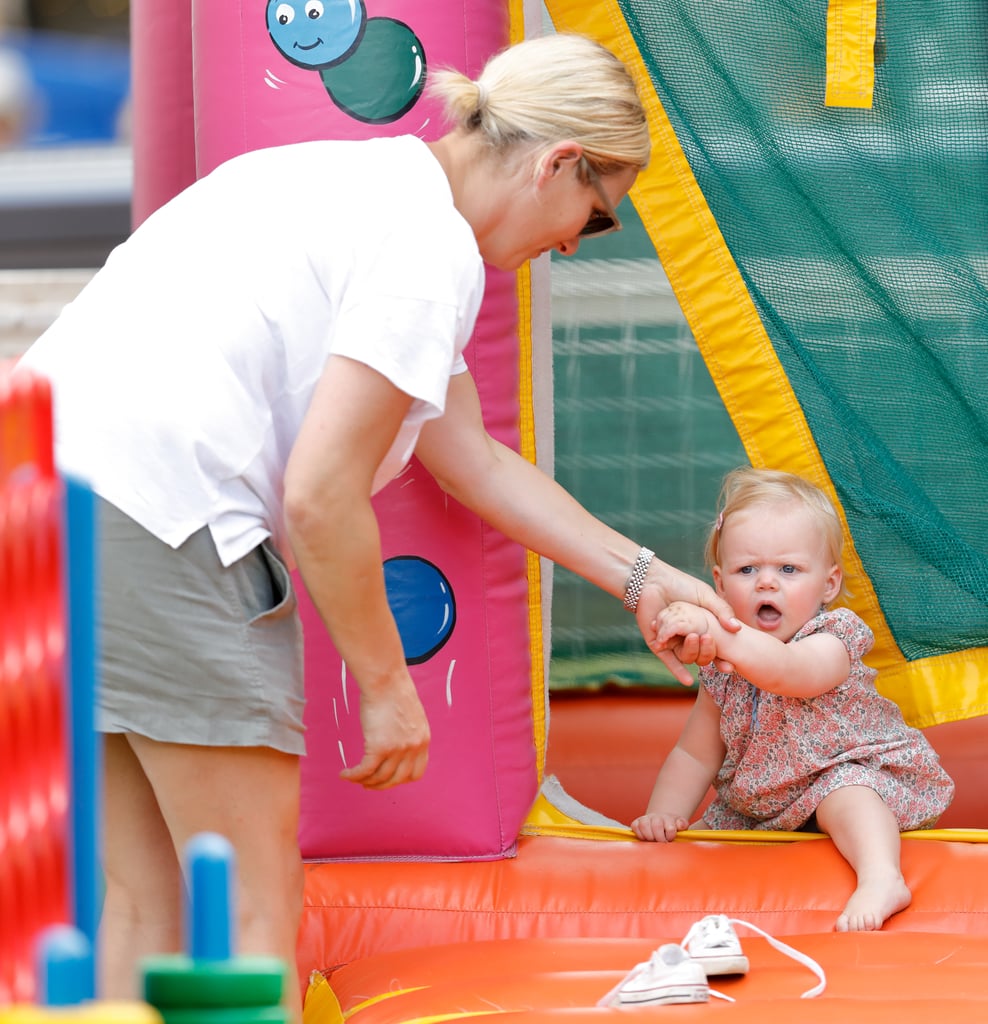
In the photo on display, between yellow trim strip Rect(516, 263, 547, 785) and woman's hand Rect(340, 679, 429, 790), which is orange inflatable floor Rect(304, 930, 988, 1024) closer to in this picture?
woman's hand Rect(340, 679, 429, 790)

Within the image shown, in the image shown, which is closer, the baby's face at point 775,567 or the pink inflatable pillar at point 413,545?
the pink inflatable pillar at point 413,545

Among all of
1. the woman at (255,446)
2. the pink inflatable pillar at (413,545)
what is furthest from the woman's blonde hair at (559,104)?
the pink inflatable pillar at (413,545)

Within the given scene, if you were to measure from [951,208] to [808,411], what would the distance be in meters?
0.31

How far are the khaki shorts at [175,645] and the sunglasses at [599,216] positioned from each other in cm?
43

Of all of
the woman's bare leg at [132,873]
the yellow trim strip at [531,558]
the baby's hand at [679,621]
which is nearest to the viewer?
the woman's bare leg at [132,873]

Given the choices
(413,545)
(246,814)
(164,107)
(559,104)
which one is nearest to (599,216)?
(559,104)

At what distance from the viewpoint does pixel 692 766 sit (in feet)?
5.74

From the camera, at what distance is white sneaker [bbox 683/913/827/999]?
123cm

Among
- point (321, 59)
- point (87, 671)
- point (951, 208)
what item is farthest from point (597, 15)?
point (87, 671)

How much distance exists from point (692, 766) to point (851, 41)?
90 centimetres

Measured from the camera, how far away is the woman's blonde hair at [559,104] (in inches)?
45.8

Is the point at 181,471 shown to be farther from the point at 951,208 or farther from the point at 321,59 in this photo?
the point at 951,208

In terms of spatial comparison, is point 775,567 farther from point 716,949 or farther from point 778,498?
point 716,949

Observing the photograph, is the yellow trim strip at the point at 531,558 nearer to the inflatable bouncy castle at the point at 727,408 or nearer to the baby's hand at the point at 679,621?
the inflatable bouncy castle at the point at 727,408
